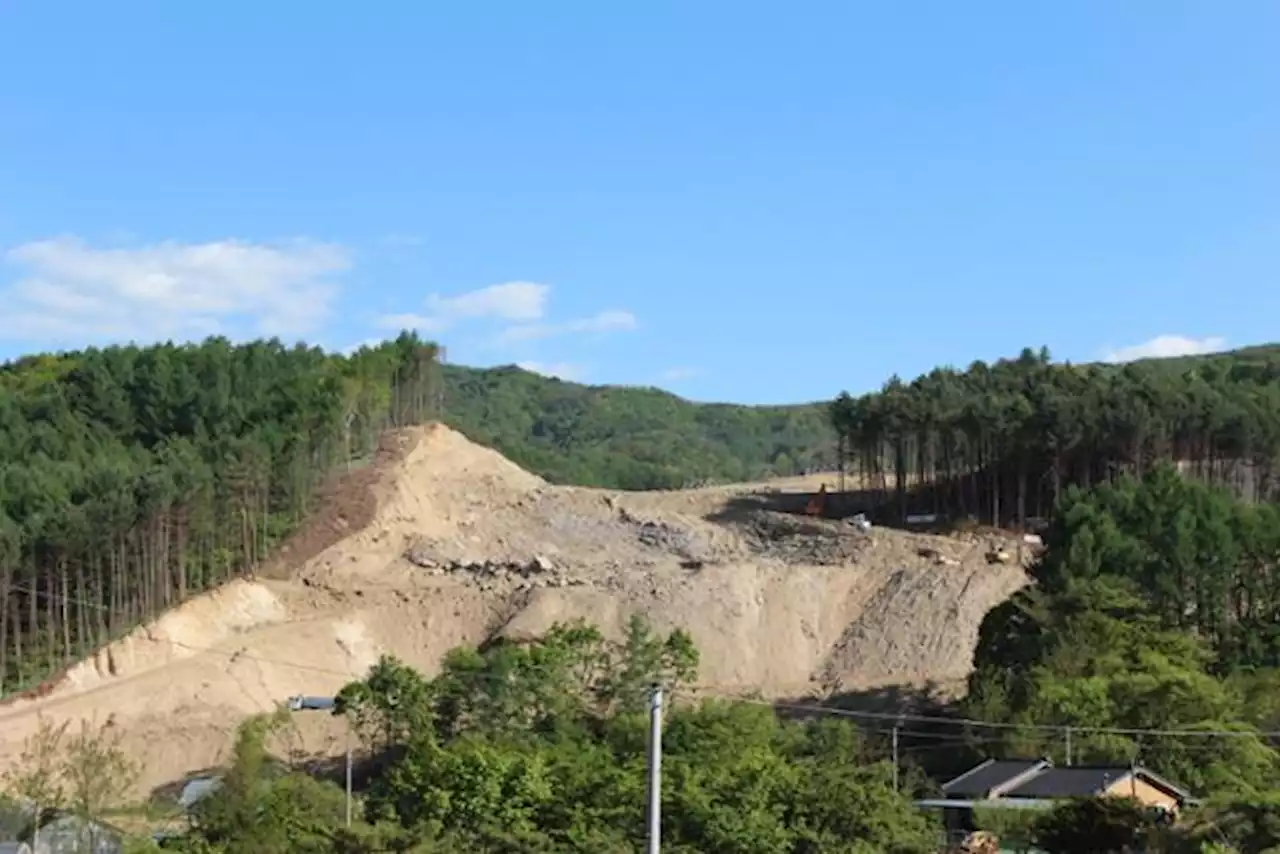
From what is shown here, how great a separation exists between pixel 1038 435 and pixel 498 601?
20.8 m

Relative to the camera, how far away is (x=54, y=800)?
105 ft

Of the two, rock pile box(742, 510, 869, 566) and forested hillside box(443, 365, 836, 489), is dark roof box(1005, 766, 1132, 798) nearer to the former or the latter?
rock pile box(742, 510, 869, 566)

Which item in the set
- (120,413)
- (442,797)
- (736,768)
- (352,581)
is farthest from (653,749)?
(120,413)

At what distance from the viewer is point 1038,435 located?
58.4 m

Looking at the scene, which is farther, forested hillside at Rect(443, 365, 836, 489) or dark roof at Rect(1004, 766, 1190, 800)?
forested hillside at Rect(443, 365, 836, 489)

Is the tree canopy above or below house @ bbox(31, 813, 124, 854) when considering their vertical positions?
above

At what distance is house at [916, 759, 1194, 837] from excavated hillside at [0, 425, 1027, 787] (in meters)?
19.6

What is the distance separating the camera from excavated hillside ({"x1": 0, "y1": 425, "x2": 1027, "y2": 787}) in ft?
154

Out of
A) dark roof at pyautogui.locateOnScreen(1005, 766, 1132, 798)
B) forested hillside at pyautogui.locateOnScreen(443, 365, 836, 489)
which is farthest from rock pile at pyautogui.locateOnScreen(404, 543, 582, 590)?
forested hillside at pyautogui.locateOnScreen(443, 365, 836, 489)

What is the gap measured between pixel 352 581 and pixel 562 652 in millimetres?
15480

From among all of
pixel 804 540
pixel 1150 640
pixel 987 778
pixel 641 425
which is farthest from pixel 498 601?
pixel 641 425

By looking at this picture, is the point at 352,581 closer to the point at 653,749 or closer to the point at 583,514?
the point at 583,514

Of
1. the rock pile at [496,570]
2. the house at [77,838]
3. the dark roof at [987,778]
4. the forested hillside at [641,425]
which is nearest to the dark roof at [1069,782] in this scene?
the dark roof at [987,778]

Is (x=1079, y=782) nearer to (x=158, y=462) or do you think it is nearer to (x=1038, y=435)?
(x=1038, y=435)
